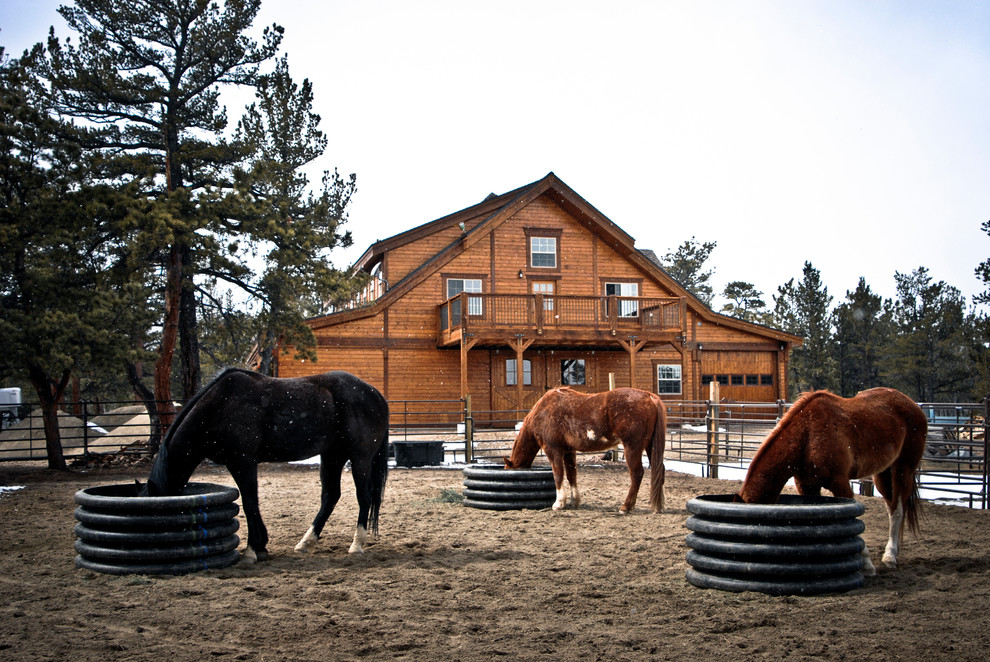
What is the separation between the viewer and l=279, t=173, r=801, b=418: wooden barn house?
82.0 ft

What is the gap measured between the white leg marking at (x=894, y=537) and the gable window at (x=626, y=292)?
21743mm

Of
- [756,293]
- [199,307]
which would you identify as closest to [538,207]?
[199,307]

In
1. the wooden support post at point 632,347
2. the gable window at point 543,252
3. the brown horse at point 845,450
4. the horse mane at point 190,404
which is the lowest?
the brown horse at point 845,450

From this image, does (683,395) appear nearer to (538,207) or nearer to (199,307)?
(538,207)

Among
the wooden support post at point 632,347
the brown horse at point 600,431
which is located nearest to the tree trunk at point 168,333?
the brown horse at point 600,431

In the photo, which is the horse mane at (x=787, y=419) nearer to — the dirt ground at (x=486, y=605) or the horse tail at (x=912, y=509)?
the dirt ground at (x=486, y=605)

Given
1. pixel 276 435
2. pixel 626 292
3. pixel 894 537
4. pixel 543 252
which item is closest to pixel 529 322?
pixel 543 252

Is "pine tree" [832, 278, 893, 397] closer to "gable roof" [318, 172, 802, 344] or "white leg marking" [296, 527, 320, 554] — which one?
"gable roof" [318, 172, 802, 344]

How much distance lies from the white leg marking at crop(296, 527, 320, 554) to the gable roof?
1815 centimetres

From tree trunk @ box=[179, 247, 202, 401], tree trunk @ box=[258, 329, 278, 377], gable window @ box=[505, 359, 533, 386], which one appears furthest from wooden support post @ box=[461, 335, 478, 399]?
tree trunk @ box=[179, 247, 202, 401]

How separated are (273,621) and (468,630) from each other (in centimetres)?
126

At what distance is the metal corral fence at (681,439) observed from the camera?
11336 millimetres

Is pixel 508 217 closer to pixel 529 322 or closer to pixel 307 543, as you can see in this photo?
pixel 529 322

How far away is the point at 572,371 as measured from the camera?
2788 cm
